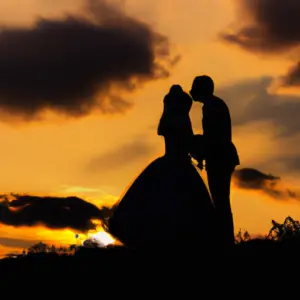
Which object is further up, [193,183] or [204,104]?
[204,104]

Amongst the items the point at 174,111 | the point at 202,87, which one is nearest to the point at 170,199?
the point at 174,111

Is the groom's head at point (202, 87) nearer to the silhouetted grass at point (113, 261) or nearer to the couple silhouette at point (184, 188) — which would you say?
the couple silhouette at point (184, 188)

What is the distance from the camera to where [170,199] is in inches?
703

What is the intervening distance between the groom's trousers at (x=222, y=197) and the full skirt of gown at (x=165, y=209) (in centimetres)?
19

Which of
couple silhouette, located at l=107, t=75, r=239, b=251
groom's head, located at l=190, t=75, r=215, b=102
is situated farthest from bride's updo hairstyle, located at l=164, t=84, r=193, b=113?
groom's head, located at l=190, t=75, r=215, b=102

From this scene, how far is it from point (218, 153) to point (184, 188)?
3.66 feet

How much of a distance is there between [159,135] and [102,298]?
416 centimetres

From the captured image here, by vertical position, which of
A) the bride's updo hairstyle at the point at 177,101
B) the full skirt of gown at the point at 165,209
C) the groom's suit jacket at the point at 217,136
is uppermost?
the bride's updo hairstyle at the point at 177,101

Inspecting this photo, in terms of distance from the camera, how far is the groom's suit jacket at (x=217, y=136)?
1819 cm

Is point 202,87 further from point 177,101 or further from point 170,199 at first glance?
point 170,199

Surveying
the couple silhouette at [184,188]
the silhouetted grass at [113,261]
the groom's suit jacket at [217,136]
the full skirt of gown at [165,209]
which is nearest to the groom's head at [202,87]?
the couple silhouette at [184,188]

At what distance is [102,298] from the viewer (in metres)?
15.8

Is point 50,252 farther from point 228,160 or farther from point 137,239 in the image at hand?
point 228,160

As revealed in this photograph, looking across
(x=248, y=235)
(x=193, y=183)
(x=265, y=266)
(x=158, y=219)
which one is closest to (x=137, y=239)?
(x=158, y=219)
